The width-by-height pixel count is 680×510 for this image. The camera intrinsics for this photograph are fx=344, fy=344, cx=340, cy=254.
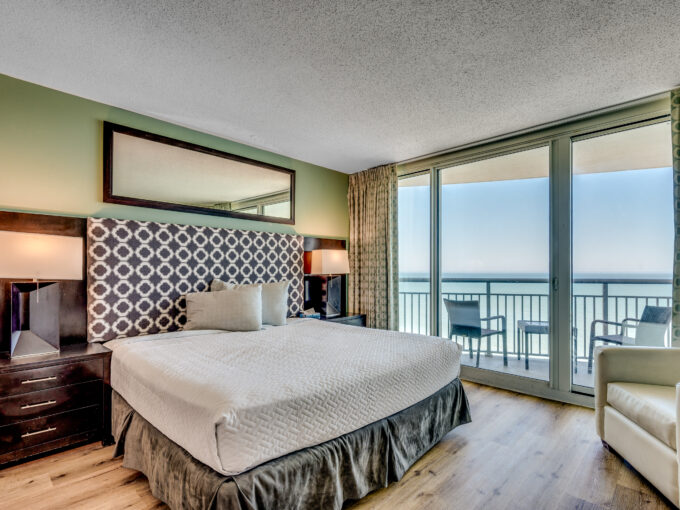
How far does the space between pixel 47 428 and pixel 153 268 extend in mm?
1304

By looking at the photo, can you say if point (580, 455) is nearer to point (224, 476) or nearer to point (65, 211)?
point (224, 476)

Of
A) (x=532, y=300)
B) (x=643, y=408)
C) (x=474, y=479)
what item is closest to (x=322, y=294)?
(x=532, y=300)

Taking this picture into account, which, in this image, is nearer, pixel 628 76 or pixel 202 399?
pixel 202 399

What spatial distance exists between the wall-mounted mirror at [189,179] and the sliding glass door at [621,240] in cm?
306

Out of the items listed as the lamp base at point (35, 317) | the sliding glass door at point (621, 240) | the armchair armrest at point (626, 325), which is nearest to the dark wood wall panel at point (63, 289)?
the lamp base at point (35, 317)

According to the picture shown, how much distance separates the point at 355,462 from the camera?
174 centimetres

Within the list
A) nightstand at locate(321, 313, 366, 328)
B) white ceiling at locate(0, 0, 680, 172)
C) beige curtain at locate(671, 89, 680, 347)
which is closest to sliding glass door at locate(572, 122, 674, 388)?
beige curtain at locate(671, 89, 680, 347)

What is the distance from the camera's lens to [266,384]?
1.60 m

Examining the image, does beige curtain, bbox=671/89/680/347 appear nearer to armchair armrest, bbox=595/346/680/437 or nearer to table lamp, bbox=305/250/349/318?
armchair armrest, bbox=595/346/680/437

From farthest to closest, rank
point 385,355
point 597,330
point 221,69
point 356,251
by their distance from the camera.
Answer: point 356,251, point 597,330, point 221,69, point 385,355

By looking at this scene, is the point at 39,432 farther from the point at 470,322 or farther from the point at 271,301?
the point at 470,322

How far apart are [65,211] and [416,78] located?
2.84 m

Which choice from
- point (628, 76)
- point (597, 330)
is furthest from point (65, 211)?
point (597, 330)

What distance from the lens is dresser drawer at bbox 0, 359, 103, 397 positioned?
2.06 m
